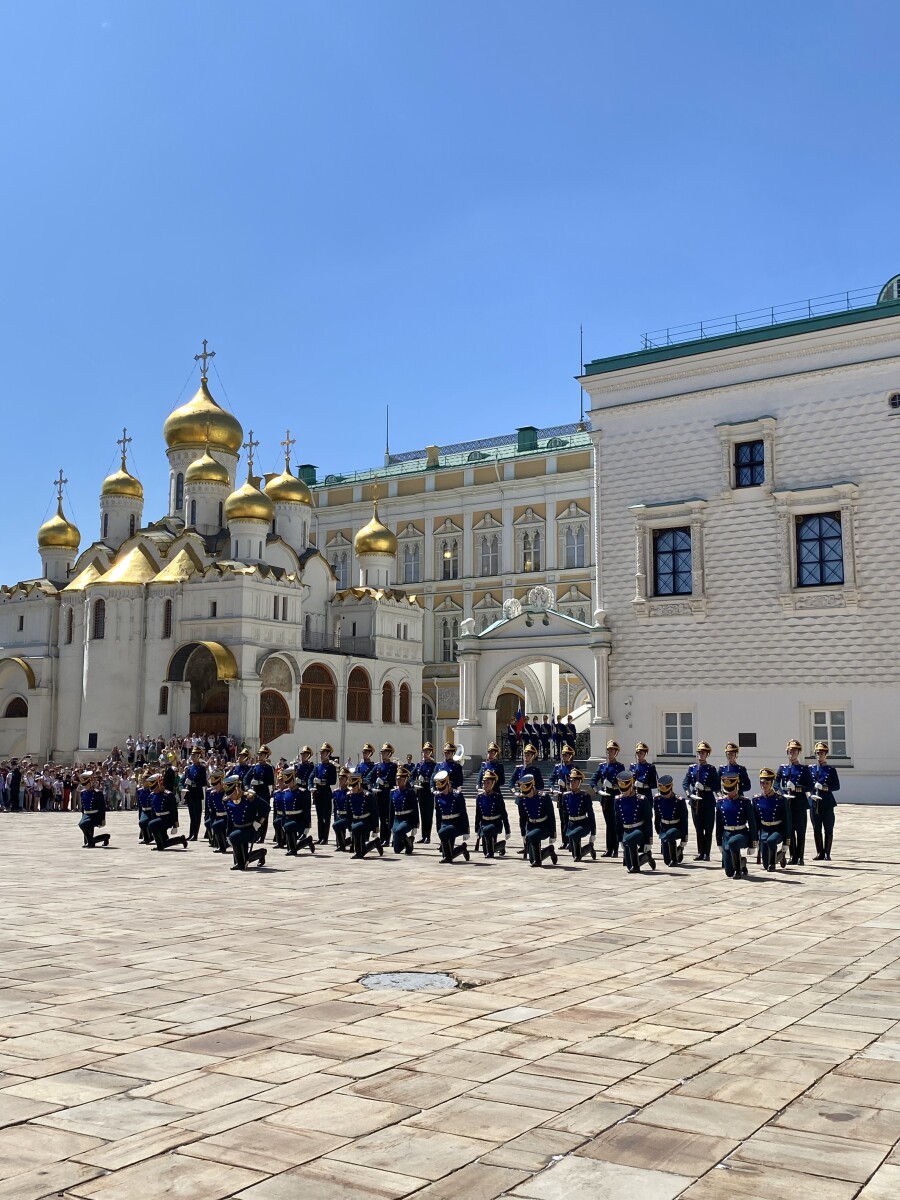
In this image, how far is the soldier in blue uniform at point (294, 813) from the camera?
17266mm

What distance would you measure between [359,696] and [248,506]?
27.4 feet

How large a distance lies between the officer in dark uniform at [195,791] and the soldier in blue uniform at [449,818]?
5.71 m

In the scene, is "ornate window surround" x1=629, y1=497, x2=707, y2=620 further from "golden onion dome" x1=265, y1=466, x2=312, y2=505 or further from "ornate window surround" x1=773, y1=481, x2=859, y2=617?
"golden onion dome" x1=265, y1=466, x2=312, y2=505

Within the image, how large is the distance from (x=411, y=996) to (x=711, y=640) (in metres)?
21.8

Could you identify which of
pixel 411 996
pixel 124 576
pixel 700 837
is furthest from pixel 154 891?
pixel 124 576

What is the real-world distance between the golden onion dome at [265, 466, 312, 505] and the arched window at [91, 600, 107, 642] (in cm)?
882

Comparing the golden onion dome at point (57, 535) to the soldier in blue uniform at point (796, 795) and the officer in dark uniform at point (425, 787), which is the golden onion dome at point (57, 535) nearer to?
the officer in dark uniform at point (425, 787)

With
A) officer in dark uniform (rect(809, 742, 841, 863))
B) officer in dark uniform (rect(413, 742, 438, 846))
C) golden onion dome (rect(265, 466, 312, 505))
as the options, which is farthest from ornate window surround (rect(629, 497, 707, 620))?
golden onion dome (rect(265, 466, 312, 505))

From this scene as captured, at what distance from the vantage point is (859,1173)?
4.42 meters

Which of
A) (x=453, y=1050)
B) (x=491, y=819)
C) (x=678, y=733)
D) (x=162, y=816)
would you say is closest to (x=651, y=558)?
(x=678, y=733)

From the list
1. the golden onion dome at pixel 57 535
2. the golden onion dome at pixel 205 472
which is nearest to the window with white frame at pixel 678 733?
the golden onion dome at pixel 205 472

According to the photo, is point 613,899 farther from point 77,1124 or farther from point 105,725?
point 105,725

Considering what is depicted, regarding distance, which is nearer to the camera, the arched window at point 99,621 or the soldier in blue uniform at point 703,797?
the soldier in blue uniform at point 703,797

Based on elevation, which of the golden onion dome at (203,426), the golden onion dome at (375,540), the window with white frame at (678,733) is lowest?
the window with white frame at (678,733)
